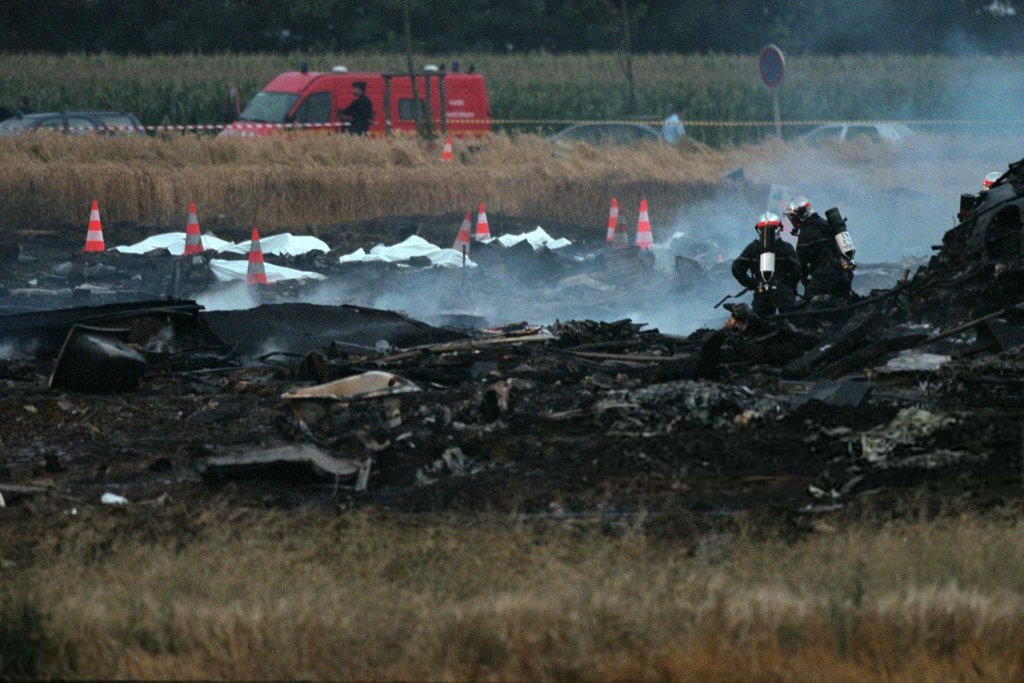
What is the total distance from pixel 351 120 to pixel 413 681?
21901mm

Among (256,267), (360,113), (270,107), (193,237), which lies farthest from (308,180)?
Result: (270,107)

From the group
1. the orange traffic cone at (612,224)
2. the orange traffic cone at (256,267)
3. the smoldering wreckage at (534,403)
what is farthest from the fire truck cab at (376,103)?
the smoldering wreckage at (534,403)

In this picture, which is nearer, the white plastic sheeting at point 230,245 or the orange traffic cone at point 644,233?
the white plastic sheeting at point 230,245

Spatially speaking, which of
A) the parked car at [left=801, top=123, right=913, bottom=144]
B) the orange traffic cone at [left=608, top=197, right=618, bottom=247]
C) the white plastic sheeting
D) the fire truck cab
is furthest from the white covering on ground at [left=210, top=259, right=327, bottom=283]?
the parked car at [left=801, top=123, right=913, bottom=144]

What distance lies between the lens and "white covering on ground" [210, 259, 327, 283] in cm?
1783

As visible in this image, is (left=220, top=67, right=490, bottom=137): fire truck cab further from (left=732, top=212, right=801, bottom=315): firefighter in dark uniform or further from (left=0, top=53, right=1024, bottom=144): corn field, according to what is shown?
(left=732, top=212, right=801, bottom=315): firefighter in dark uniform

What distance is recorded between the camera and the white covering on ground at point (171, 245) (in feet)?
63.4

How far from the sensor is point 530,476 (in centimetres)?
929

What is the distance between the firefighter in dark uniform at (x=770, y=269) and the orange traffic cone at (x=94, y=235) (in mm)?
8457

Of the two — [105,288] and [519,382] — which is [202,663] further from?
[105,288]

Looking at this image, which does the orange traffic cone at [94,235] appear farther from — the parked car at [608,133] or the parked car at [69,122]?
the parked car at [608,133]

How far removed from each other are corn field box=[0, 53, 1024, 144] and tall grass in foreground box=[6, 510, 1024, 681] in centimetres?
3200

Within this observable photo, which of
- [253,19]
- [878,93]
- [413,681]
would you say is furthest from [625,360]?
[253,19]

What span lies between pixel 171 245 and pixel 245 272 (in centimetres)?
185
